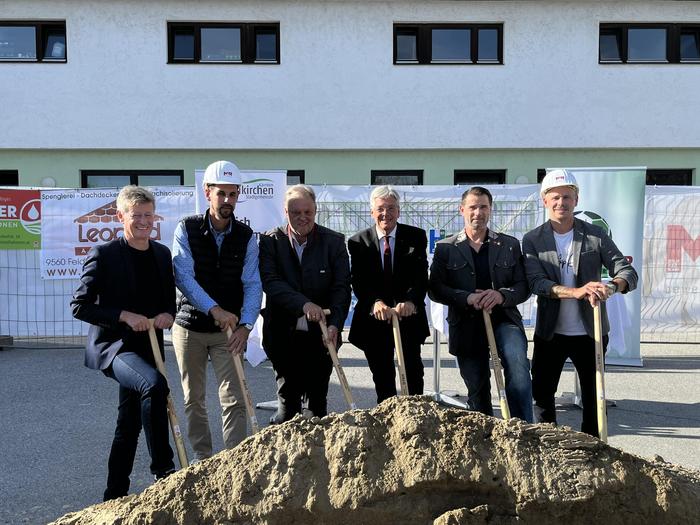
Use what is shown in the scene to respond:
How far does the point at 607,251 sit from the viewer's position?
4672 millimetres

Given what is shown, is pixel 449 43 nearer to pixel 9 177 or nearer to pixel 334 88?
pixel 334 88

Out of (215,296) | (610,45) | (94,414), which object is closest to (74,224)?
(94,414)

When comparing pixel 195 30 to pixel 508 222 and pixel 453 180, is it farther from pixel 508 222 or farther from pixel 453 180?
pixel 508 222

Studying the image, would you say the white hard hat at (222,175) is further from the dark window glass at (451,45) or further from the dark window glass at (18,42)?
the dark window glass at (18,42)

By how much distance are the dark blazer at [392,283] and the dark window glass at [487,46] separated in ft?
35.1

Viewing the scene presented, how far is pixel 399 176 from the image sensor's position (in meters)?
14.4

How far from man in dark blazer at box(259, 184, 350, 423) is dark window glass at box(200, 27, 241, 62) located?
10.3 m

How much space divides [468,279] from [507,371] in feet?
2.31

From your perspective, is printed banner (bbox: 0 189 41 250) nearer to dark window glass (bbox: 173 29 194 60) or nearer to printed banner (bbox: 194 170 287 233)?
printed banner (bbox: 194 170 287 233)

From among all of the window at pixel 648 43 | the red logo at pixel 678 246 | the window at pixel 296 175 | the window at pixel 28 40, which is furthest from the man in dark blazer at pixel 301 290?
the window at pixel 648 43

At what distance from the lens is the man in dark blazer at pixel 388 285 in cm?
489

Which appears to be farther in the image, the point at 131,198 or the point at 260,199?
the point at 260,199

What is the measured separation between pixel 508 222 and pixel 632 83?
7.45 m

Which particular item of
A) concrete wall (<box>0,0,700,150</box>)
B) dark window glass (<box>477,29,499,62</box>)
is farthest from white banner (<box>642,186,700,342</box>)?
dark window glass (<box>477,29,499,62</box>)
